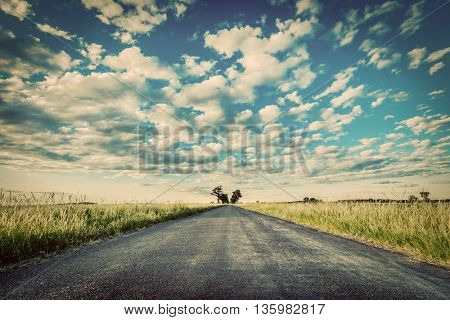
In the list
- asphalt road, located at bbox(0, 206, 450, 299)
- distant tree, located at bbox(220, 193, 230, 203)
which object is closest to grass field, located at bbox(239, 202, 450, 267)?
asphalt road, located at bbox(0, 206, 450, 299)

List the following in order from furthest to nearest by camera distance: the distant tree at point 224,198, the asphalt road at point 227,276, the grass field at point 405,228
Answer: the distant tree at point 224,198, the grass field at point 405,228, the asphalt road at point 227,276

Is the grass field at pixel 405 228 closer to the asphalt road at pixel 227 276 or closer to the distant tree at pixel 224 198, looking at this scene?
the asphalt road at pixel 227 276

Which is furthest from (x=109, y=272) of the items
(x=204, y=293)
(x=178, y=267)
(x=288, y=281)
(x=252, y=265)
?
(x=288, y=281)

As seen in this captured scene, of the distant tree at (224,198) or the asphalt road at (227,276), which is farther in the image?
the distant tree at (224,198)

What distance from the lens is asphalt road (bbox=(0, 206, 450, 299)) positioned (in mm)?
3393

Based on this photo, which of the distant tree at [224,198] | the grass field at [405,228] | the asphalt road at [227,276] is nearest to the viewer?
the asphalt road at [227,276]

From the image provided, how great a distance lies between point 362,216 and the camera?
10695 millimetres

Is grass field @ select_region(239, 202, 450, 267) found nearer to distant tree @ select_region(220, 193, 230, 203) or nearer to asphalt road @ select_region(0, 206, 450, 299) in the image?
asphalt road @ select_region(0, 206, 450, 299)

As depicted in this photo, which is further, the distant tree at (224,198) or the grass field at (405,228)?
the distant tree at (224,198)

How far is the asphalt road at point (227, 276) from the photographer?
134 inches

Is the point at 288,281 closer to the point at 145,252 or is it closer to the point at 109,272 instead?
the point at 109,272

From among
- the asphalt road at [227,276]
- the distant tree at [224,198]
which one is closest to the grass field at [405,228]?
the asphalt road at [227,276]
